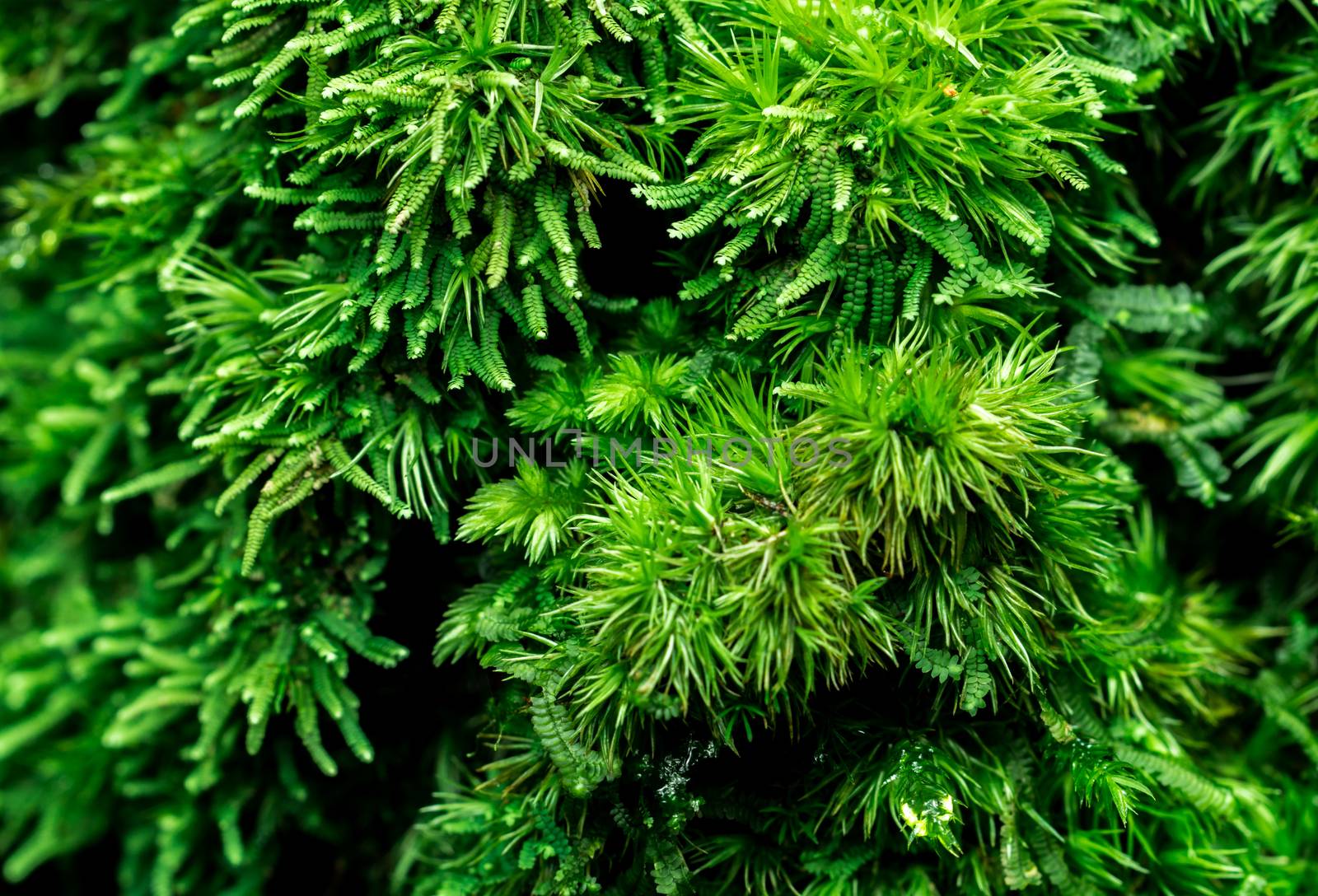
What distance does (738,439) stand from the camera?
1302 millimetres

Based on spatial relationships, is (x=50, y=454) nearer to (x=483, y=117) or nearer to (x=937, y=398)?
(x=483, y=117)

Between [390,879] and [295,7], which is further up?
[295,7]

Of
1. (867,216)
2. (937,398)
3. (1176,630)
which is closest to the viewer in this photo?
(937,398)

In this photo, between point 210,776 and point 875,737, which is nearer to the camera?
point 875,737

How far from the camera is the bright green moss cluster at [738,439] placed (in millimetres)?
1256

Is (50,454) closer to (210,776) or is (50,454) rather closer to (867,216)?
(210,776)

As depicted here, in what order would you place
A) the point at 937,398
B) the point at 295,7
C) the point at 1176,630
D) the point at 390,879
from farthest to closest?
the point at 390,879 → the point at 1176,630 → the point at 295,7 → the point at 937,398

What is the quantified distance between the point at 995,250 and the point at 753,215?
408mm

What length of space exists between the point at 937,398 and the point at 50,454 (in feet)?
6.91

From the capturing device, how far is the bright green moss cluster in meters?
1.26

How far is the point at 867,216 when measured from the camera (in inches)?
50.6

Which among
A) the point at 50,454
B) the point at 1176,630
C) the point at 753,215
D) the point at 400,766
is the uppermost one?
the point at 753,215

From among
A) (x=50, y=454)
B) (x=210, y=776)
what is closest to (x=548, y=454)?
(x=210, y=776)

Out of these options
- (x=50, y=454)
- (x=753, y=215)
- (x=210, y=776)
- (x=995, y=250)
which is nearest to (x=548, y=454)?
(x=753, y=215)
